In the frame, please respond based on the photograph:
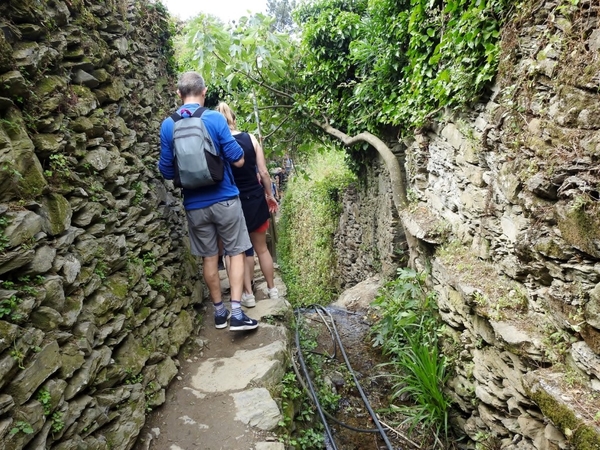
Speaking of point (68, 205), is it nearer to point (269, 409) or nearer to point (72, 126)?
point (72, 126)

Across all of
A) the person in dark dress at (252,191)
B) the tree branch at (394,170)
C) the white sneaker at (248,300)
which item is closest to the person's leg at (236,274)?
the person in dark dress at (252,191)

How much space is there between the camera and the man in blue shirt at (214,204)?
9.47ft

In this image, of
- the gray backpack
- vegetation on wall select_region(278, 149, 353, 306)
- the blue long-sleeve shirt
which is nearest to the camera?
the gray backpack

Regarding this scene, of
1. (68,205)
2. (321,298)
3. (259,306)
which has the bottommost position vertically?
(321,298)

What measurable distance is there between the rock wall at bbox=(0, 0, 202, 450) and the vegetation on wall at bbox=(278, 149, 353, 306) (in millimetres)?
4920

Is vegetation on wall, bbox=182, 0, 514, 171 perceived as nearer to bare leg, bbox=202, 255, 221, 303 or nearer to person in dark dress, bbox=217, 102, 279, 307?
person in dark dress, bbox=217, 102, 279, 307

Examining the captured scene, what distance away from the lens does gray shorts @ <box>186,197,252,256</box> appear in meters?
3.00

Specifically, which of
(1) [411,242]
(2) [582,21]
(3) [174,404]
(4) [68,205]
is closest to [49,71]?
(4) [68,205]

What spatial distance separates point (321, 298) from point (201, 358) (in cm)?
592

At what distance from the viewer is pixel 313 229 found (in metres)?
10.3

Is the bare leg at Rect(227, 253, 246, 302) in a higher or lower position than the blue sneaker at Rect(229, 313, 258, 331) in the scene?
higher

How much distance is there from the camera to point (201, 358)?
309cm

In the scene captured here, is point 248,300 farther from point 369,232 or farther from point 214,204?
point 369,232

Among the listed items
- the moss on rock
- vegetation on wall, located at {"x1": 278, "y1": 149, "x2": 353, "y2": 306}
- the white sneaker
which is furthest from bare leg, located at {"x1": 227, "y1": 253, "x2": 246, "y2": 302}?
A: vegetation on wall, located at {"x1": 278, "y1": 149, "x2": 353, "y2": 306}
